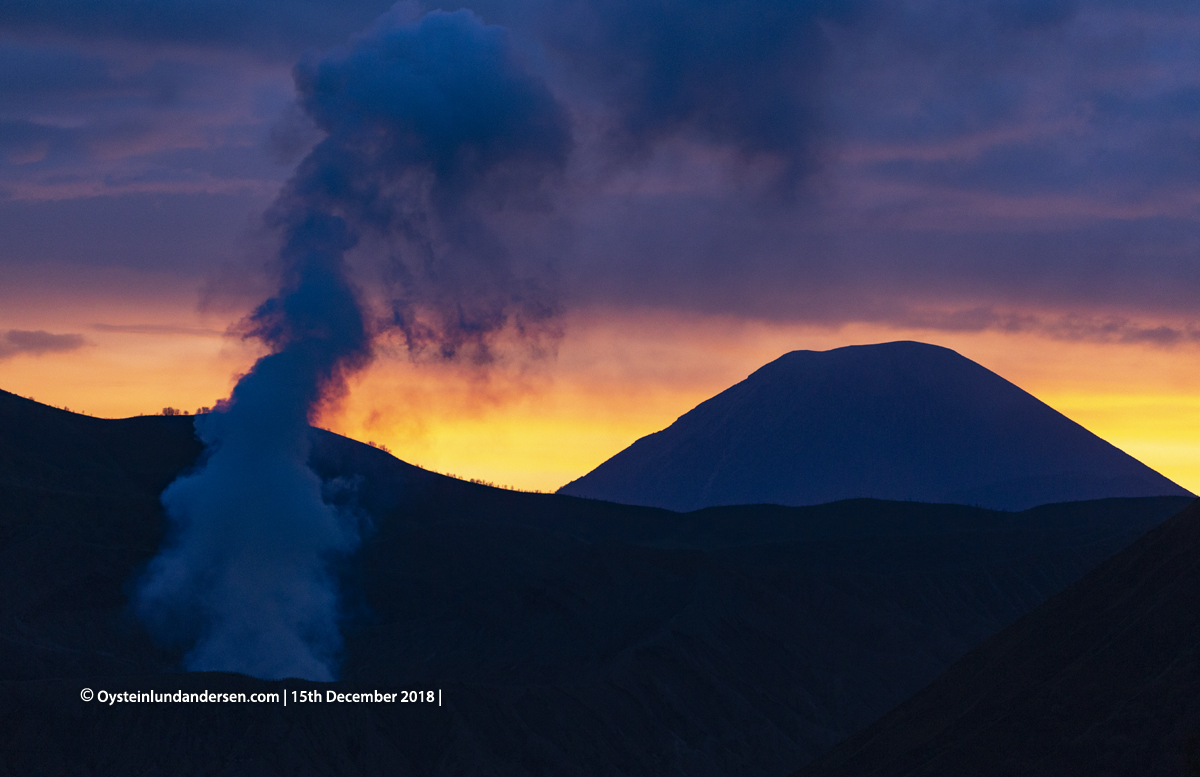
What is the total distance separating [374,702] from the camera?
67688 millimetres

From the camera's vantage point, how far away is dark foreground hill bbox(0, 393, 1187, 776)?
207ft

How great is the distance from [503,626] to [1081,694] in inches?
1963

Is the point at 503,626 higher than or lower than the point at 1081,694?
higher

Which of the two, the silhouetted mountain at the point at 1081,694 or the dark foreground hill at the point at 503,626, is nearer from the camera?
the silhouetted mountain at the point at 1081,694

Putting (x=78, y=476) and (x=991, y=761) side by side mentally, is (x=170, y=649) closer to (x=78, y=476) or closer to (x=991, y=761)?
(x=78, y=476)

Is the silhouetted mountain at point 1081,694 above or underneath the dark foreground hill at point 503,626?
underneath

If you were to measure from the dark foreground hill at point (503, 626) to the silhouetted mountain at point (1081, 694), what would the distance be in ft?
65.4

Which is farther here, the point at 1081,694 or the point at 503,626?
the point at 503,626

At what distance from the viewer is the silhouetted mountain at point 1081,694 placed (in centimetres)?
4200

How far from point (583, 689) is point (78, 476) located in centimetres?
4981

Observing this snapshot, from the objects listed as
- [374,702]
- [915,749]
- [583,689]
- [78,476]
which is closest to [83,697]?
[374,702]

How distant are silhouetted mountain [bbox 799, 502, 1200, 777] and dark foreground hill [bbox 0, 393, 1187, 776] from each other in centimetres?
1994

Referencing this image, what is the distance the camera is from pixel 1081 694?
150ft

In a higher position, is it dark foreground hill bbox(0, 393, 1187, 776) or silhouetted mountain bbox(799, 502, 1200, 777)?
dark foreground hill bbox(0, 393, 1187, 776)
